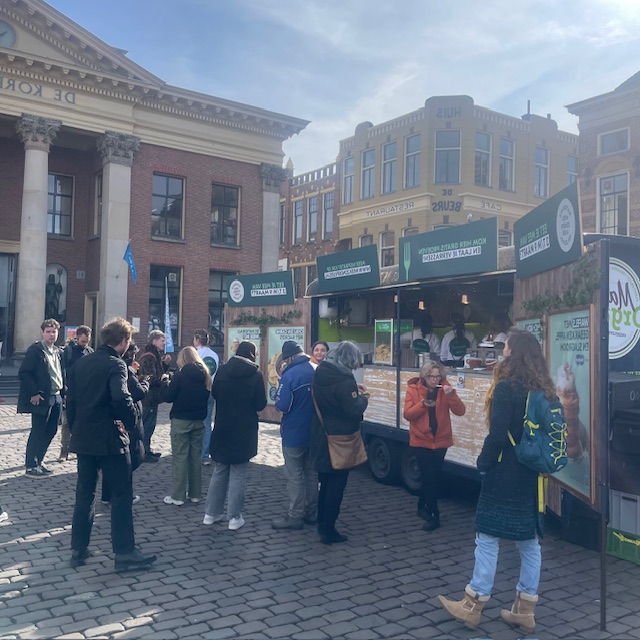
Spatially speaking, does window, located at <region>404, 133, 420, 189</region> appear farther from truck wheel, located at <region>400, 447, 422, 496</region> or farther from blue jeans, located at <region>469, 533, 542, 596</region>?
blue jeans, located at <region>469, 533, 542, 596</region>

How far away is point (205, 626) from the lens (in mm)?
4305

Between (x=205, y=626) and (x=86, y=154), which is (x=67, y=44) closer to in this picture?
(x=86, y=154)

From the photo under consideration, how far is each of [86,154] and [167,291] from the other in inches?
243

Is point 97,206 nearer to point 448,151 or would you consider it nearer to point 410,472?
point 448,151

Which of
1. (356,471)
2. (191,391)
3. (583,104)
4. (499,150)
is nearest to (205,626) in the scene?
(191,391)

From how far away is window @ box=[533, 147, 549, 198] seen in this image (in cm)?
3209

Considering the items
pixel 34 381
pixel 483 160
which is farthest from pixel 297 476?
pixel 483 160

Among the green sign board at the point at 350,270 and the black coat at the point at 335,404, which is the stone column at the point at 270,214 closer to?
the green sign board at the point at 350,270

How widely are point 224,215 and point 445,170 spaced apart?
9.81m

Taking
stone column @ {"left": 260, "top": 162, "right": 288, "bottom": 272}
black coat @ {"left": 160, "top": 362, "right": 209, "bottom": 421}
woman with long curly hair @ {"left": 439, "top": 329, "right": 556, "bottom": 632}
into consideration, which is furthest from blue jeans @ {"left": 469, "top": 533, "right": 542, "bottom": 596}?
stone column @ {"left": 260, "top": 162, "right": 288, "bottom": 272}

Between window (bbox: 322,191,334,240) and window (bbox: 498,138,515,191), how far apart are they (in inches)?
358

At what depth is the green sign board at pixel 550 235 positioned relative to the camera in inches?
197

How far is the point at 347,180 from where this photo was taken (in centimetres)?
3353

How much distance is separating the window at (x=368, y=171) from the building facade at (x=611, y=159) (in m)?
9.14
